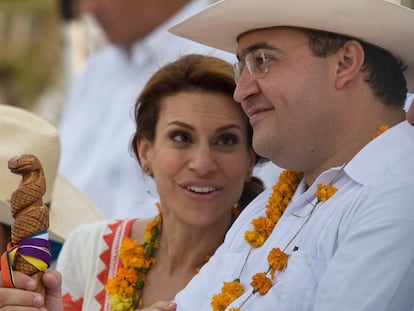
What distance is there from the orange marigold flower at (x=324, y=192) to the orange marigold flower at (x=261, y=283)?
9.9 inches

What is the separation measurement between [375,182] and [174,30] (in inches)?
37.8

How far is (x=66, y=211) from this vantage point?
4.55m

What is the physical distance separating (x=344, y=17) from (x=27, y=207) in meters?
0.98

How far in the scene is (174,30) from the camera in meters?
3.42

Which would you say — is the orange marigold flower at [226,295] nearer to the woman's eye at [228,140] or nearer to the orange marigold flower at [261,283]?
the orange marigold flower at [261,283]

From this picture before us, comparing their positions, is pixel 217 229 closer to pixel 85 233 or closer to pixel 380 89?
pixel 85 233

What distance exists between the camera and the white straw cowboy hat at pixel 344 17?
9.69 feet

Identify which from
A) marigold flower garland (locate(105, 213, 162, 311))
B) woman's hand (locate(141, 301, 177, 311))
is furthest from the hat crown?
woman's hand (locate(141, 301, 177, 311))

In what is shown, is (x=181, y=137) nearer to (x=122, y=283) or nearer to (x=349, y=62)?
(x=122, y=283)

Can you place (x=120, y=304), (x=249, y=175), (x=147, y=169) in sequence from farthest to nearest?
1. (x=147, y=169)
2. (x=249, y=175)
3. (x=120, y=304)

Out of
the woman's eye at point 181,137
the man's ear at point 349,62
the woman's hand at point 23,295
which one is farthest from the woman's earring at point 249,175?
the woman's hand at point 23,295

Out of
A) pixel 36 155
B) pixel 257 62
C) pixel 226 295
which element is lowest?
pixel 36 155

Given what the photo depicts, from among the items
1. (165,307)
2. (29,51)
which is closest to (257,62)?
(165,307)

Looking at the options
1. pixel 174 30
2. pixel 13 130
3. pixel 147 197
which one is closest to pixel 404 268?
pixel 174 30
